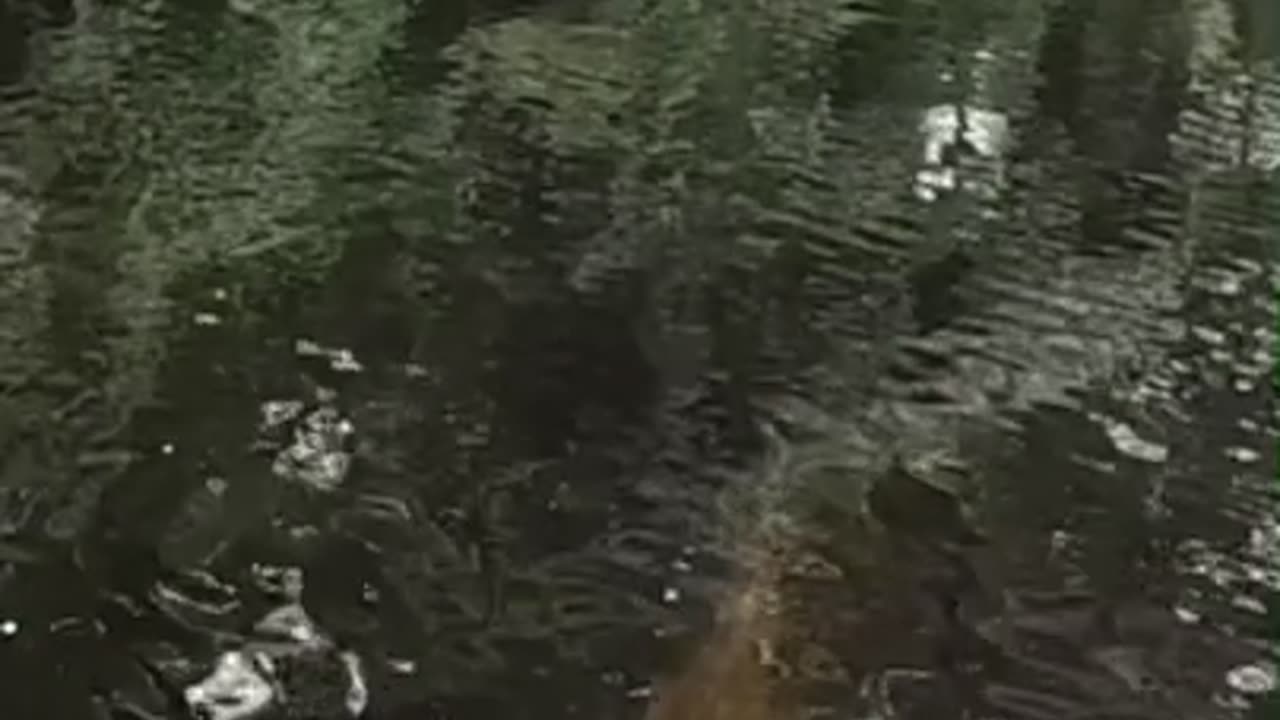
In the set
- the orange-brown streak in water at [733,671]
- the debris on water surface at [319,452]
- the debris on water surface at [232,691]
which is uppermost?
the orange-brown streak in water at [733,671]

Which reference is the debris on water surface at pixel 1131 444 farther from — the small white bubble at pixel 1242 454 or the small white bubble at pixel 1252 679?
the small white bubble at pixel 1252 679

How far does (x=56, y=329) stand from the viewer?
17375mm

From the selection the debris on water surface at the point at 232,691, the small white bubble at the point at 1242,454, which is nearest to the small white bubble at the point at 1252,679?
the small white bubble at the point at 1242,454

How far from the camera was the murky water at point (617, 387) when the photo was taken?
13.2m

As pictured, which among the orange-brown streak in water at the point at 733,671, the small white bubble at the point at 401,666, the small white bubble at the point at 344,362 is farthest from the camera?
the small white bubble at the point at 344,362

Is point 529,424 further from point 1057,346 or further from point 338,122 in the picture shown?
point 338,122

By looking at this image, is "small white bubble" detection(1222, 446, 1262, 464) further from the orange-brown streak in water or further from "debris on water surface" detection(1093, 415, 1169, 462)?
the orange-brown streak in water

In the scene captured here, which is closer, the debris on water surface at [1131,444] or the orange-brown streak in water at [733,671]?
the orange-brown streak in water at [733,671]

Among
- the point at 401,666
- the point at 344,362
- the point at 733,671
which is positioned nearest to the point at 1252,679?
the point at 733,671

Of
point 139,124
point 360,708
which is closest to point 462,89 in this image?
point 139,124

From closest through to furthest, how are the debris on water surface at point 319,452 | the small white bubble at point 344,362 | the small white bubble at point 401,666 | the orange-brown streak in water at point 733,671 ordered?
the orange-brown streak in water at point 733,671
the small white bubble at point 401,666
the debris on water surface at point 319,452
the small white bubble at point 344,362

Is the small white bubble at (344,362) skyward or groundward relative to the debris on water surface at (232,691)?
groundward

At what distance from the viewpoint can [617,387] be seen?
672 inches

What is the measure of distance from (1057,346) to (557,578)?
20.3ft
